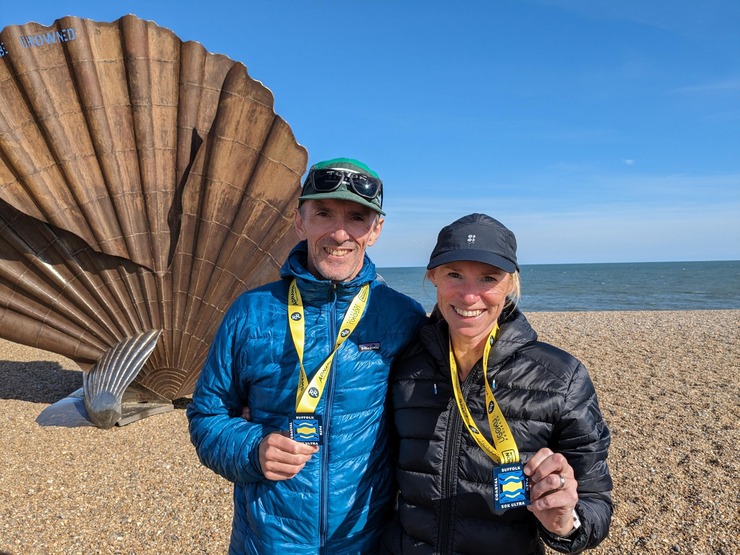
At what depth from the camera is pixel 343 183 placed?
2082 mm

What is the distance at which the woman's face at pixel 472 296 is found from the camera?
186 centimetres

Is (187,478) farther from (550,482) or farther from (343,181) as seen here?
(550,482)

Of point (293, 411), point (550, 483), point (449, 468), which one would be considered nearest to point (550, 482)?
point (550, 483)

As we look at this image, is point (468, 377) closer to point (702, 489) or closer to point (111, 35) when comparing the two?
point (702, 489)

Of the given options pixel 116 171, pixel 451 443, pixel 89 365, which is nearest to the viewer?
pixel 451 443

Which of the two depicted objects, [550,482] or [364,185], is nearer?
[550,482]

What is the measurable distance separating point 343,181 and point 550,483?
1.27m

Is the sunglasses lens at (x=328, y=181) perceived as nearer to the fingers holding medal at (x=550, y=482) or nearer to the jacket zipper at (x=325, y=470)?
the jacket zipper at (x=325, y=470)

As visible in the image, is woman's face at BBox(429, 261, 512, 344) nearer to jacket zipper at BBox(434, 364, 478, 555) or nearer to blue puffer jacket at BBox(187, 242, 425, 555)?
jacket zipper at BBox(434, 364, 478, 555)

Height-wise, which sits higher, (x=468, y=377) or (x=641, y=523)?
(x=468, y=377)

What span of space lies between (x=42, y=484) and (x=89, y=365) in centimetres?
140

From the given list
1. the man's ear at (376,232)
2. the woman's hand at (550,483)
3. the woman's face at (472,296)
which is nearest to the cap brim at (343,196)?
the man's ear at (376,232)

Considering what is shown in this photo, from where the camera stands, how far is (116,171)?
5.44 m

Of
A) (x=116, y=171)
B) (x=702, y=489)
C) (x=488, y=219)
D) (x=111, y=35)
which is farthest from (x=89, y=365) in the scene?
(x=702, y=489)
